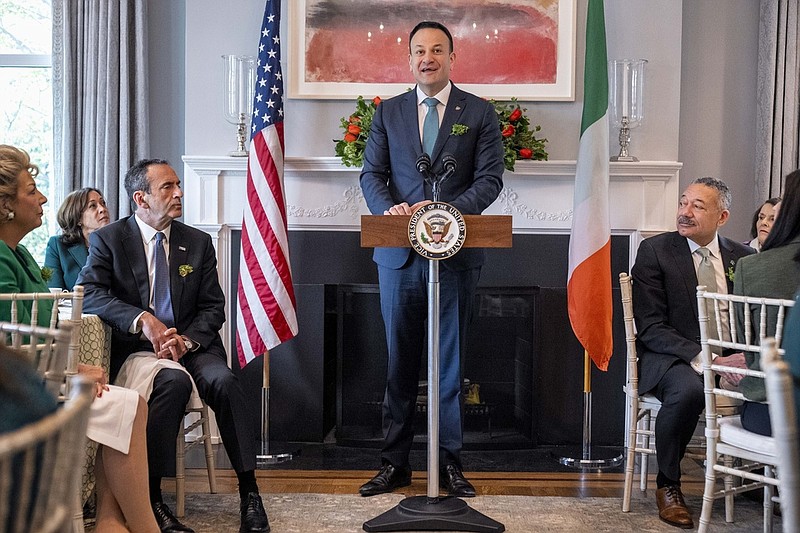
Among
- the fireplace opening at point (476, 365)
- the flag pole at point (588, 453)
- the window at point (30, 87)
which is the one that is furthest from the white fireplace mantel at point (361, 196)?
the window at point (30, 87)

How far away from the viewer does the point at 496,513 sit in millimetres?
3381

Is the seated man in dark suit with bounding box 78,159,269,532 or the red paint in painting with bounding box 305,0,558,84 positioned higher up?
the red paint in painting with bounding box 305,0,558,84

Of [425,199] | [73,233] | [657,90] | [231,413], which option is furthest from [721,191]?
[73,233]

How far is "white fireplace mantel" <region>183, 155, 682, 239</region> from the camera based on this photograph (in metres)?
4.46

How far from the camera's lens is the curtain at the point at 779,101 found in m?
4.64

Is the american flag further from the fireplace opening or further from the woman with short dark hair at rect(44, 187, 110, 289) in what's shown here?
the woman with short dark hair at rect(44, 187, 110, 289)

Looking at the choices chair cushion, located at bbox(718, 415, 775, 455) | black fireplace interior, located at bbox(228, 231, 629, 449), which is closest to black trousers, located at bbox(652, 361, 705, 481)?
chair cushion, located at bbox(718, 415, 775, 455)

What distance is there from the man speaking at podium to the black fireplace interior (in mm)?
861

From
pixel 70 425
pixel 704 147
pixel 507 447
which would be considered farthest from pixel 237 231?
pixel 70 425

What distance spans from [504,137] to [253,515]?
213cm

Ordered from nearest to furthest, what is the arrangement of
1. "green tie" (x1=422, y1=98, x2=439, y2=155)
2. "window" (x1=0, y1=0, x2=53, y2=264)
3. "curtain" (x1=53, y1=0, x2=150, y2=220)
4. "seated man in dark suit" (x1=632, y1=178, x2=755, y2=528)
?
"seated man in dark suit" (x1=632, y1=178, x2=755, y2=528) → "green tie" (x1=422, y1=98, x2=439, y2=155) → "curtain" (x1=53, y1=0, x2=150, y2=220) → "window" (x1=0, y1=0, x2=53, y2=264)

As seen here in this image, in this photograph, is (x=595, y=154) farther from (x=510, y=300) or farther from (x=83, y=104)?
(x=83, y=104)

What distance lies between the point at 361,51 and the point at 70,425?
3767 millimetres

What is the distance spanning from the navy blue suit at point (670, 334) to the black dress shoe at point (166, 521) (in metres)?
1.74
